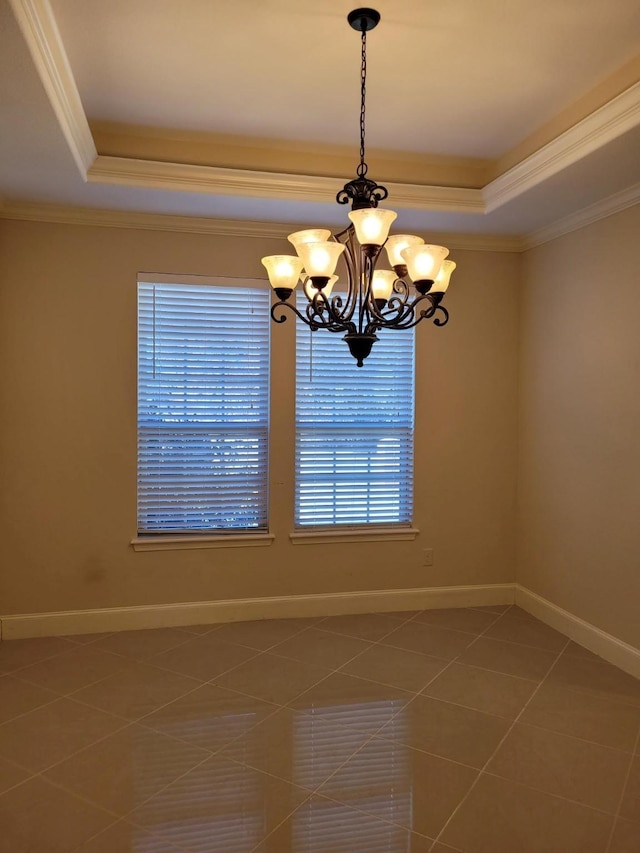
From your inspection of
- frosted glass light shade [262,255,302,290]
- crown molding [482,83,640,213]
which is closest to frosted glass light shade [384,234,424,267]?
frosted glass light shade [262,255,302,290]

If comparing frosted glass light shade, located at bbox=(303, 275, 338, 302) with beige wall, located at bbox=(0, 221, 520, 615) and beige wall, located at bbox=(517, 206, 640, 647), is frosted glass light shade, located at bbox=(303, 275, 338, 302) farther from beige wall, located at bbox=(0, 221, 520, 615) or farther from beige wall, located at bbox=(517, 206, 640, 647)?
beige wall, located at bbox=(517, 206, 640, 647)

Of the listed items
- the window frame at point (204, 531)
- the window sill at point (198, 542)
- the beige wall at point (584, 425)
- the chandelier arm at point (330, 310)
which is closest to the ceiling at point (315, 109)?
the beige wall at point (584, 425)

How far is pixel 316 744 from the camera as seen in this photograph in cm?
277

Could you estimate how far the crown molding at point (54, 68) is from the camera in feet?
6.74

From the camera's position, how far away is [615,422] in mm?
3641

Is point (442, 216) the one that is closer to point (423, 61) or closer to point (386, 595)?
point (423, 61)

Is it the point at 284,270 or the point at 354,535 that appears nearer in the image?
the point at 284,270

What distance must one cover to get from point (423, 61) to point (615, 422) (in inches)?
84.0

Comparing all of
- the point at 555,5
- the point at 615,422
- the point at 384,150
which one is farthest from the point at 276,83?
the point at 615,422

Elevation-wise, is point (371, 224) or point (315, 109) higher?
point (315, 109)

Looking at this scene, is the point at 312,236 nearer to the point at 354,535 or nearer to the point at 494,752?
the point at 494,752

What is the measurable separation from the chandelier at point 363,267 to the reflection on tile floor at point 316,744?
1670mm

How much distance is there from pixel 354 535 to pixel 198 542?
1.04 metres

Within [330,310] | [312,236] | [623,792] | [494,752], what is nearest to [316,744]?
[494,752]
